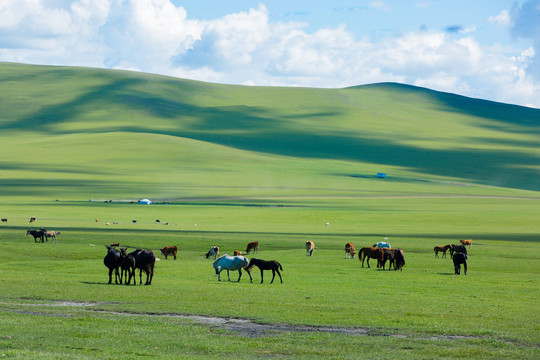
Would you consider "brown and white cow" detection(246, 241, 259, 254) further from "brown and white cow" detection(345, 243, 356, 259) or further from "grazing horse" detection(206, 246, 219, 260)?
"brown and white cow" detection(345, 243, 356, 259)

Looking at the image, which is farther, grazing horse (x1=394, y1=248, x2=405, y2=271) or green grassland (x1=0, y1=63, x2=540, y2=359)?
grazing horse (x1=394, y1=248, x2=405, y2=271)

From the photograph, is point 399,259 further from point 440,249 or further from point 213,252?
point 213,252

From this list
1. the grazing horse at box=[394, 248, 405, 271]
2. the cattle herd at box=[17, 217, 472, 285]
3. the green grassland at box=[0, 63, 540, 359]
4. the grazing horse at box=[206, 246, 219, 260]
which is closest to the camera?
the green grassland at box=[0, 63, 540, 359]

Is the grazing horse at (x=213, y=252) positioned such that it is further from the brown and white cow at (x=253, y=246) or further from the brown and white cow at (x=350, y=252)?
the brown and white cow at (x=350, y=252)

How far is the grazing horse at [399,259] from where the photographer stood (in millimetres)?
38688

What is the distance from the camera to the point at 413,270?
39281 mm

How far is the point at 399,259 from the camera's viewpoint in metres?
38.9

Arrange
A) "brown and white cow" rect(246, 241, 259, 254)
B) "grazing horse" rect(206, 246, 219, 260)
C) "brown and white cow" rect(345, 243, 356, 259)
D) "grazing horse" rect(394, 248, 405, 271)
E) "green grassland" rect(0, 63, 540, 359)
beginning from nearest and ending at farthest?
"green grassland" rect(0, 63, 540, 359)
"grazing horse" rect(394, 248, 405, 271)
"grazing horse" rect(206, 246, 219, 260)
"brown and white cow" rect(345, 243, 356, 259)
"brown and white cow" rect(246, 241, 259, 254)

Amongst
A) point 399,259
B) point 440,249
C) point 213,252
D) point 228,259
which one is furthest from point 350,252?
point 228,259

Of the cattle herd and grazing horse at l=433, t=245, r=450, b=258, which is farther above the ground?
grazing horse at l=433, t=245, r=450, b=258

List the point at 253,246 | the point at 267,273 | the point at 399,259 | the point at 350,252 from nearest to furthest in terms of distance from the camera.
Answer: the point at 267,273 → the point at 399,259 → the point at 350,252 → the point at 253,246

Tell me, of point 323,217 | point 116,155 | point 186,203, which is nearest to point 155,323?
point 323,217

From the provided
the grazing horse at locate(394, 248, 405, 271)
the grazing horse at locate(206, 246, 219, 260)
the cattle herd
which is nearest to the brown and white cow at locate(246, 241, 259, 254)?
the cattle herd

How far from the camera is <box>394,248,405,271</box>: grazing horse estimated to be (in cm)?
3869
